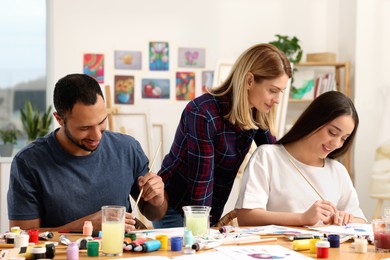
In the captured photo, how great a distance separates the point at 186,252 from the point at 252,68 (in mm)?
1137

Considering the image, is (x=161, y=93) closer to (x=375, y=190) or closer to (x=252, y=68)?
(x=375, y=190)

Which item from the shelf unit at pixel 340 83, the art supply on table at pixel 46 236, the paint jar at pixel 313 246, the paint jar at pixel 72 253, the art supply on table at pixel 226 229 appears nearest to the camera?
the paint jar at pixel 72 253

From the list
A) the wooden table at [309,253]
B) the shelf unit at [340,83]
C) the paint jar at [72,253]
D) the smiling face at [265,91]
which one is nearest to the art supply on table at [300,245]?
the wooden table at [309,253]

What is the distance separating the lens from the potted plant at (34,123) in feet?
18.6

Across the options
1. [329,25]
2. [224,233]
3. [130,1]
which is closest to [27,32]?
[130,1]

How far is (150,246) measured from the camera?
1.99 metres

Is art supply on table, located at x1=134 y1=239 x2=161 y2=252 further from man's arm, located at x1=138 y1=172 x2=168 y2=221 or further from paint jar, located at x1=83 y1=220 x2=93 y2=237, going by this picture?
man's arm, located at x1=138 y1=172 x2=168 y2=221

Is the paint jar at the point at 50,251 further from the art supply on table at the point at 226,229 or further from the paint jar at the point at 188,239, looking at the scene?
the art supply on table at the point at 226,229

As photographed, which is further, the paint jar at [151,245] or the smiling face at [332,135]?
the smiling face at [332,135]

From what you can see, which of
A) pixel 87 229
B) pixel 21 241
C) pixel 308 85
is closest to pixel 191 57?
pixel 308 85

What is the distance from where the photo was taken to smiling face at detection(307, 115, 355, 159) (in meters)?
2.86

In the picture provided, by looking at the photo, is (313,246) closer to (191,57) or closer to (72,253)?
(72,253)

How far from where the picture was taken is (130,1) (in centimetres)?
573

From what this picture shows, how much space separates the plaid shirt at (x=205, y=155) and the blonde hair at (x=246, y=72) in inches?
2.2
